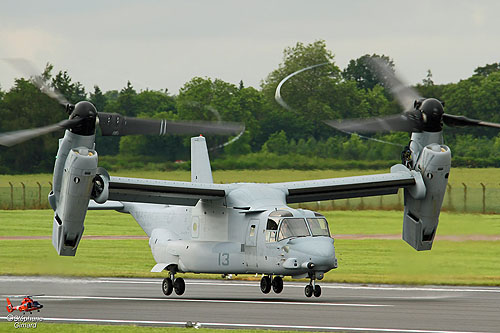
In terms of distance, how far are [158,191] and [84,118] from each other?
3562 millimetres

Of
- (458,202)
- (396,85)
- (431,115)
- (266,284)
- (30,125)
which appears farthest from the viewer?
(458,202)

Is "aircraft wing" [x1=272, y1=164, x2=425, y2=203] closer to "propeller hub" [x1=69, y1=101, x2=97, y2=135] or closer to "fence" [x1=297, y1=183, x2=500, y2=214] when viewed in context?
"propeller hub" [x1=69, y1=101, x2=97, y2=135]

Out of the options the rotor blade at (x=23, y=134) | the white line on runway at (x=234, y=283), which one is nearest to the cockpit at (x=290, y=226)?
the rotor blade at (x=23, y=134)

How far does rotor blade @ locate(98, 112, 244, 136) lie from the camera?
84.3 feet

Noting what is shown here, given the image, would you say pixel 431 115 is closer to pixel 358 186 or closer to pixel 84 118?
pixel 358 186

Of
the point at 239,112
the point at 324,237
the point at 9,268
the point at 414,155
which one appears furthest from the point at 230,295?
the point at 239,112

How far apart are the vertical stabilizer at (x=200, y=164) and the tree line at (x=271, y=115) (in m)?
9.02

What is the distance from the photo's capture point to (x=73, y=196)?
24.8 m

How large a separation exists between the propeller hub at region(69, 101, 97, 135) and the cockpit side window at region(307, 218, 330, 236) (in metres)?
6.52

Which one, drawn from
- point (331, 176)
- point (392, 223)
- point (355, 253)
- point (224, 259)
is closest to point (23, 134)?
point (224, 259)

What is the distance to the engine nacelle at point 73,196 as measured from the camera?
24406 millimetres

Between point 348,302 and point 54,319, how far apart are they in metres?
8.64

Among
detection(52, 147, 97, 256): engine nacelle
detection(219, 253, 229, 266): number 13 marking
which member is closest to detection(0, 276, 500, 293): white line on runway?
detection(219, 253, 229, 266): number 13 marking

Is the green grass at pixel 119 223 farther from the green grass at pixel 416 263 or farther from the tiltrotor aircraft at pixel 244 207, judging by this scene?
the tiltrotor aircraft at pixel 244 207
